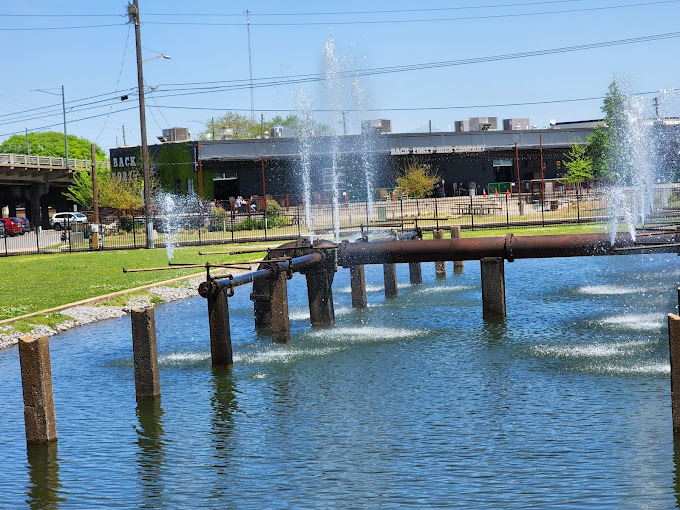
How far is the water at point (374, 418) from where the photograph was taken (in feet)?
35.0

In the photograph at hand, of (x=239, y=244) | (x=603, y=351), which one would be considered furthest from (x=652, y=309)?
(x=239, y=244)

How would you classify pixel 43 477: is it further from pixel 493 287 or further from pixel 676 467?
pixel 493 287

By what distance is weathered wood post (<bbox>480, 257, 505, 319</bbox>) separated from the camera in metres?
20.6

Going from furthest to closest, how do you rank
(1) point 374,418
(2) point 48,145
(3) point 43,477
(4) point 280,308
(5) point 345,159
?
(2) point 48,145 → (5) point 345,159 → (4) point 280,308 → (1) point 374,418 → (3) point 43,477

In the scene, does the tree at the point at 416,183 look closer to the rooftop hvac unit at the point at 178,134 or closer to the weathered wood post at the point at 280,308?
the rooftop hvac unit at the point at 178,134

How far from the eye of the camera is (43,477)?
11820mm

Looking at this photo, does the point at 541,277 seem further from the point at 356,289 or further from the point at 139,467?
the point at 139,467

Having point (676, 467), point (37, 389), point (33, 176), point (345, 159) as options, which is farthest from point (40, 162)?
point (676, 467)

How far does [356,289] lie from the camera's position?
81.3 ft

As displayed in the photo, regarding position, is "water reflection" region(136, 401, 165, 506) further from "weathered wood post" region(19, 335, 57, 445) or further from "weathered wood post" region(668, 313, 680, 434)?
"weathered wood post" region(668, 313, 680, 434)

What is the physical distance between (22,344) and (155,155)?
227 feet

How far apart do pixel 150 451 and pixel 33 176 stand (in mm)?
87896

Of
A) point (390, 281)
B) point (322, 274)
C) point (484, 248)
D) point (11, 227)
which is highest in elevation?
point (11, 227)

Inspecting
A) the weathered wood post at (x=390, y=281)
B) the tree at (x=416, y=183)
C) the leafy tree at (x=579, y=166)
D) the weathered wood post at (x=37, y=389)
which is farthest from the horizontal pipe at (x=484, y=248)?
the leafy tree at (x=579, y=166)
